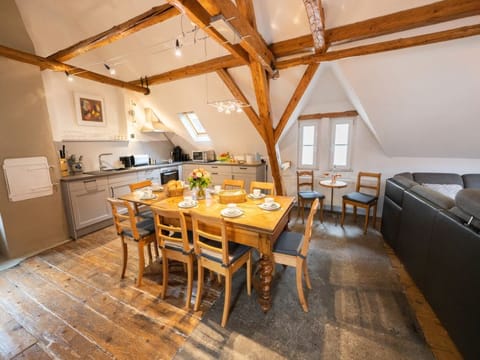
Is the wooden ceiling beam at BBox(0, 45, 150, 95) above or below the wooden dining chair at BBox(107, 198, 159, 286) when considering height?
above

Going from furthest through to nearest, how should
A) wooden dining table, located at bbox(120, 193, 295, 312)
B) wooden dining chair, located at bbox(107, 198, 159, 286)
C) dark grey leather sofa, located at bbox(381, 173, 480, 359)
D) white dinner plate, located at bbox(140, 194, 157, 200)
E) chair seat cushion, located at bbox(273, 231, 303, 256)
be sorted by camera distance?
white dinner plate, located at bbox(140, 194, 157, 200), wooden dining chair, located at bbox(107, 198, 159, 286), chair seat cushion, located at bbox(273, 231, 303, 256), wooden dining table, located at bbox(120, 193, 295, 312), dark grey leather sofa, located at bbox(381, 173, 480, 359)

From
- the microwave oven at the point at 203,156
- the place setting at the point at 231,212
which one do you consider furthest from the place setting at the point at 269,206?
the microwave oven at the point at 203,156

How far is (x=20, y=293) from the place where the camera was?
83.4 inches

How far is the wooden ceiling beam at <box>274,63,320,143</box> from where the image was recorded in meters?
2.89

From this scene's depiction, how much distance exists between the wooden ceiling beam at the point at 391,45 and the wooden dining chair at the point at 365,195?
206cm

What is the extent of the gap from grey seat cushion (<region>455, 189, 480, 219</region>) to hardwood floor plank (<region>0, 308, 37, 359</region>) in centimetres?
339

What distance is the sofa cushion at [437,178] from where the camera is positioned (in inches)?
130

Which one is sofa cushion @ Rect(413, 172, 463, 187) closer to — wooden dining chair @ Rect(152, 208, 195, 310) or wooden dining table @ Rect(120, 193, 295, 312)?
wooden dining table @ Rect(120, 193, 295, 312)

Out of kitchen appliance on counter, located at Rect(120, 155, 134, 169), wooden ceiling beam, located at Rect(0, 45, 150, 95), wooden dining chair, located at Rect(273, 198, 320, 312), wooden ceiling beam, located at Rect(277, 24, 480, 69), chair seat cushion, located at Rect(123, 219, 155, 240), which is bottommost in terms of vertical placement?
wooden dining chair, located at Rect(273, 198, 320, 312)

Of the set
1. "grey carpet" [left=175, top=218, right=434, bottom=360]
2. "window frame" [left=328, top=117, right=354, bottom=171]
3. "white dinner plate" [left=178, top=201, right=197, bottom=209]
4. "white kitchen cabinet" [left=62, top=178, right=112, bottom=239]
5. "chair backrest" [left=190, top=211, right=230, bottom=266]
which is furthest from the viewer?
"window frame" [left=328, top=117, right=354, bottom=171]

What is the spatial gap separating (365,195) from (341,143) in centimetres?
118

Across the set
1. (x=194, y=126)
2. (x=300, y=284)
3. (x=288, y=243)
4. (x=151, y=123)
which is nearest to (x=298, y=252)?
(x=288, y=243)

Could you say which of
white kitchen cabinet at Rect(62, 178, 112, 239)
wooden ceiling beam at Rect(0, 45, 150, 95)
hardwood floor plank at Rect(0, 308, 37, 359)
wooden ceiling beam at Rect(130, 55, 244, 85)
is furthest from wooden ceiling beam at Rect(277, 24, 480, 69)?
hardwood floor plank at Rect(0, 308, 37, 359)

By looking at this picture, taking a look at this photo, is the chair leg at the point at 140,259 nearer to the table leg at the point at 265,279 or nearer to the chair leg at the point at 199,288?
the chair leg at the point at 199,288
